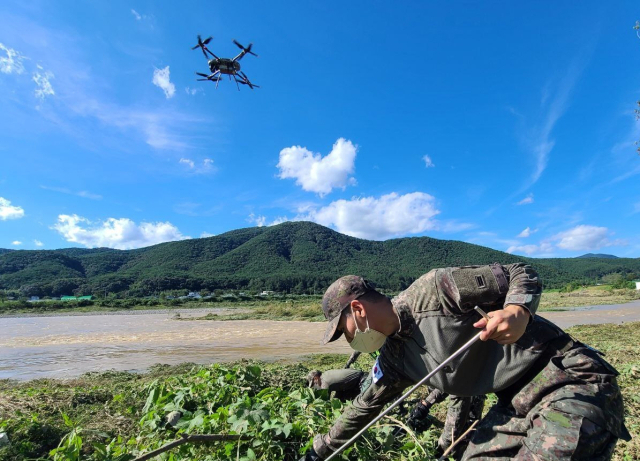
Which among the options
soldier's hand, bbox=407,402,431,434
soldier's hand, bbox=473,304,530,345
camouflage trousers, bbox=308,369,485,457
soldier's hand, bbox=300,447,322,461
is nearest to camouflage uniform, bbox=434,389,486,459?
camouflage trousers, bbox=308,369,485,457

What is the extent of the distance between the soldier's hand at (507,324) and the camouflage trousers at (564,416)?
34 cm

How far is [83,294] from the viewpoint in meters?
85.7

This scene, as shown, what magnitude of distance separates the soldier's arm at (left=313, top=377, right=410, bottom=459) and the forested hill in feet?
296

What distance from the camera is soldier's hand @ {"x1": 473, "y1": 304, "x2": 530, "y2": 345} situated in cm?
168

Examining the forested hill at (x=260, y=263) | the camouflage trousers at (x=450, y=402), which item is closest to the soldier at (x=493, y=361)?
the camouflage trousers at (x=450, y=402)

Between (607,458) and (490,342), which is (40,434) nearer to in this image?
(490,342)

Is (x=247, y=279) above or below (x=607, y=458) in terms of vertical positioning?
above

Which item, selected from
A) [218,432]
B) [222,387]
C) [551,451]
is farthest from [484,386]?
[222,387]

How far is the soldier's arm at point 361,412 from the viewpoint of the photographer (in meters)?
2.23

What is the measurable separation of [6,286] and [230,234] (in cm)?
9023

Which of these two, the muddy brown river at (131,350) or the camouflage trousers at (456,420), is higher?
the camouflage trousers at (456,420)

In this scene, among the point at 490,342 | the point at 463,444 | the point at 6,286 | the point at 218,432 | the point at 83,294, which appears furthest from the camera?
the point at 6,286

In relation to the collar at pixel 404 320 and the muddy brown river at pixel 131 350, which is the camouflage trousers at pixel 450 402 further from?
the muddy brown river at pixel 131 350

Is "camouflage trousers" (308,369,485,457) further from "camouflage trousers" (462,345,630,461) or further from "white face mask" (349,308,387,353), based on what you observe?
"camouflage trousers" (462,345,630,461)
